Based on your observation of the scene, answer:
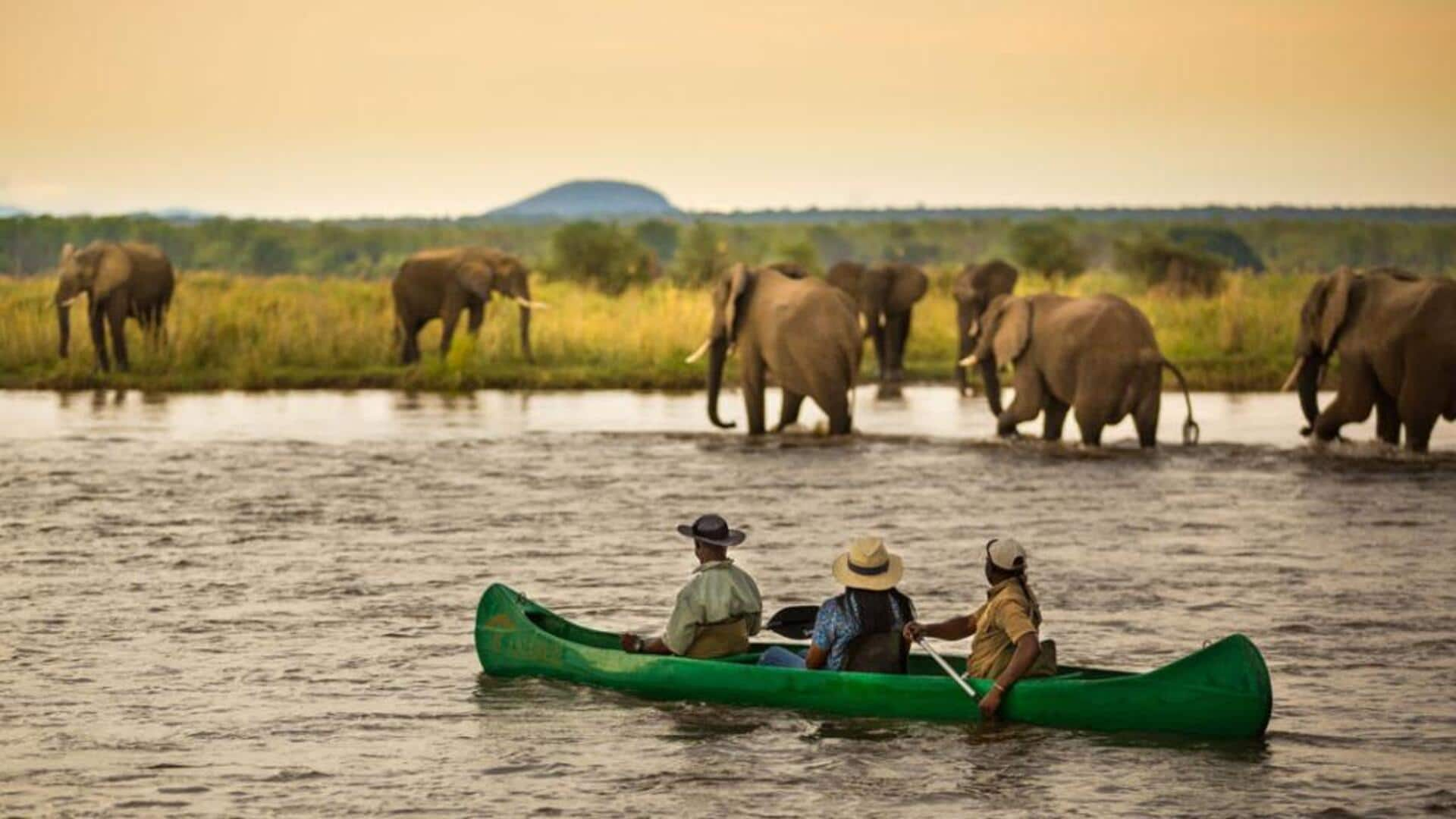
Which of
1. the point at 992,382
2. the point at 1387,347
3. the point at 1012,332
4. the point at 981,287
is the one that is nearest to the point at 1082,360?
the point at 1012,332

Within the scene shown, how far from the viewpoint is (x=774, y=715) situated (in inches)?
548

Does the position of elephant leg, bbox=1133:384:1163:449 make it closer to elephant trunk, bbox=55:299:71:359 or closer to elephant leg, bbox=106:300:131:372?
elephant leg, bbox=106:300:131:372

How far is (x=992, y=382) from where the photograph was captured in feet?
100

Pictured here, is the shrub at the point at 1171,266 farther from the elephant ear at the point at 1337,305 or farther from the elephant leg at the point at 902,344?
the elephant ear at the point at 1337,305

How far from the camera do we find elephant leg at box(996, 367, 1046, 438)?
29.0 meters

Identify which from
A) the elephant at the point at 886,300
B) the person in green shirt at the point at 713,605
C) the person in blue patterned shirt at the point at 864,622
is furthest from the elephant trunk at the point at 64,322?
the person in blue patterned shirt at the point at 864,622

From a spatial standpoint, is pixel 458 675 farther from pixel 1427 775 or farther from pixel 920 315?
pixel 920 315

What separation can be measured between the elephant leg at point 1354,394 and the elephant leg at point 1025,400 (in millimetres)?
2988

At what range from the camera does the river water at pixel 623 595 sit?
40.9 ft

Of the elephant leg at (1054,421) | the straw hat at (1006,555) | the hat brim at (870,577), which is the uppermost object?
the straw hat at (1006,555)

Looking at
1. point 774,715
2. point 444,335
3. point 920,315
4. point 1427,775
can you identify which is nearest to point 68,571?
point 774,715

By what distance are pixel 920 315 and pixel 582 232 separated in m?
24.0

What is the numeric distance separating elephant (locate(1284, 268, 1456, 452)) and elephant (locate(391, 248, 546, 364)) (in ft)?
57.5

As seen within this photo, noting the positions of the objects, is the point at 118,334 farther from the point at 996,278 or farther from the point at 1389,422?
the point at 1389,422
